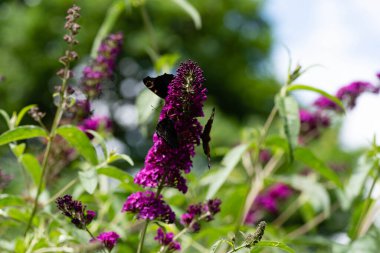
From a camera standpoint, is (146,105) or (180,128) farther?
(146,105)

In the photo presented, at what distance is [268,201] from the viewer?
2.79 metres

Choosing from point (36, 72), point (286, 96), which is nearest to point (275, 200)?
point (286, 96)

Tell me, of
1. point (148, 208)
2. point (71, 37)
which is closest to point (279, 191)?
point (71, 37)

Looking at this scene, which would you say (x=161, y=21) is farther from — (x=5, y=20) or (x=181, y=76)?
(x=181, y=76)

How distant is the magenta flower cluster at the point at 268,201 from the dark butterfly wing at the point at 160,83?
1.56 metres

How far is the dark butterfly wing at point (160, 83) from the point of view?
1.14m

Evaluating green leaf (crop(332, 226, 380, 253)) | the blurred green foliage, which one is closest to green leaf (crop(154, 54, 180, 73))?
green leaf (crop(332, 226, 380, 253))

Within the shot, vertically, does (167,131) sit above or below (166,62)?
below

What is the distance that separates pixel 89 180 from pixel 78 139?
5.8 inches

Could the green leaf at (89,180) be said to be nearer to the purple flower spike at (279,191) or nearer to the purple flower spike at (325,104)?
the purple flower spike at (325,104)

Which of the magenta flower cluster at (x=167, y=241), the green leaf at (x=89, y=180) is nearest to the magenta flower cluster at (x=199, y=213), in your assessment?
the magenta flower cluster at (x=167, y=241)

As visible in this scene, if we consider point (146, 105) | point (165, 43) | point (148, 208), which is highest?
point (165, 43)

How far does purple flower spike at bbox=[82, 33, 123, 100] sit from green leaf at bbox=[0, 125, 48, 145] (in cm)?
22

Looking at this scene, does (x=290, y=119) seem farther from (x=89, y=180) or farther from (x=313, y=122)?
(x=313, y=122)
